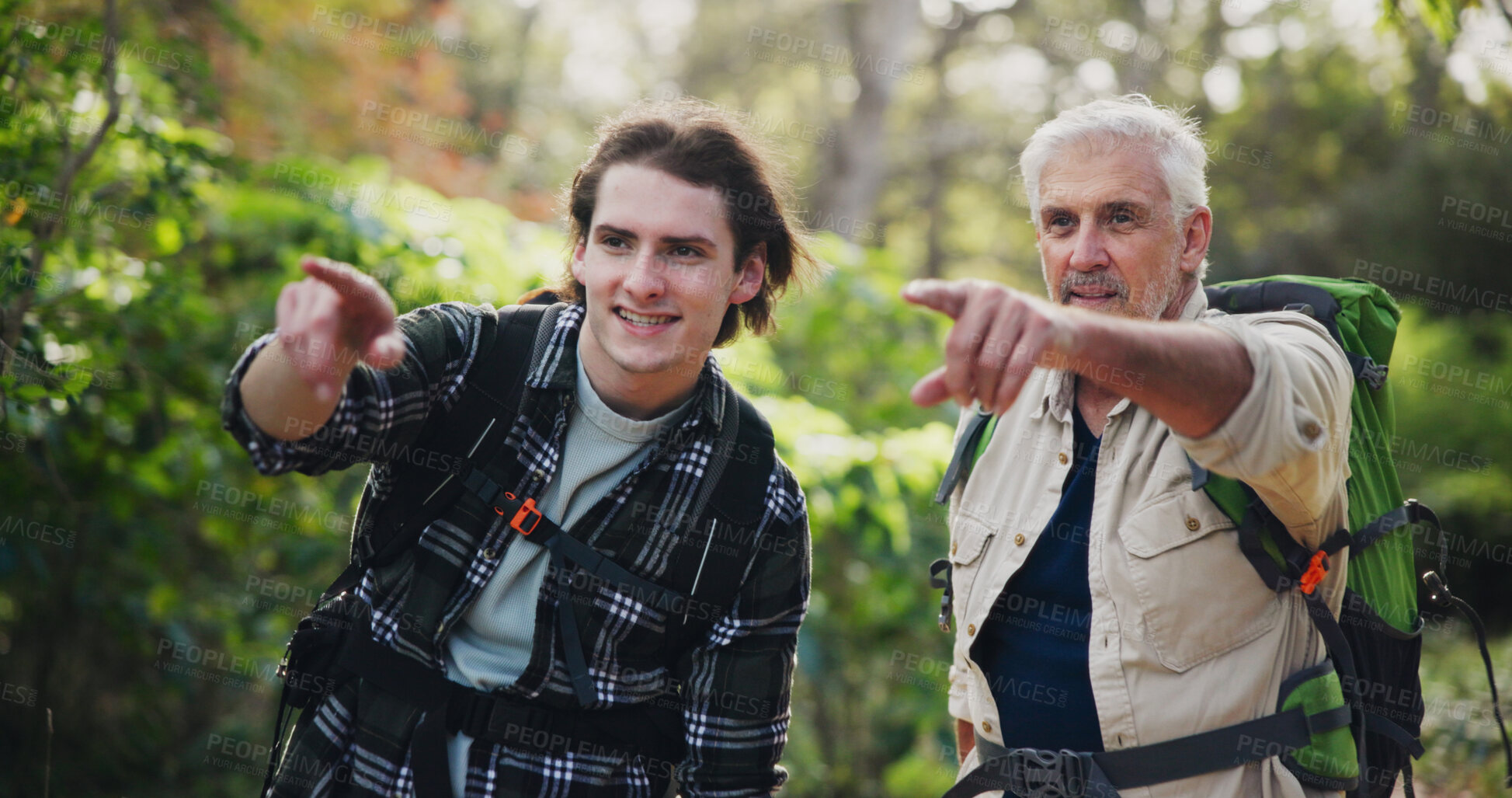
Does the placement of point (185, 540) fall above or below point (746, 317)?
below

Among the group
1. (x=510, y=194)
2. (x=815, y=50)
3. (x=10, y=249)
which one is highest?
(x=815, y=50)

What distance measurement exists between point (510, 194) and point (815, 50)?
5043 mm

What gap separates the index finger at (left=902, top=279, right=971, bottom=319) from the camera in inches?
56.3

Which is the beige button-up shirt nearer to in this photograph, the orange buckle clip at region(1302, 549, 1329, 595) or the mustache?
the orange buckle clip at region(1302, 549, 1329, 595)

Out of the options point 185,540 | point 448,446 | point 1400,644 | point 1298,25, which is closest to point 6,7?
point 448,446

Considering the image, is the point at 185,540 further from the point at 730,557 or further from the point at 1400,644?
the point at 1400,644

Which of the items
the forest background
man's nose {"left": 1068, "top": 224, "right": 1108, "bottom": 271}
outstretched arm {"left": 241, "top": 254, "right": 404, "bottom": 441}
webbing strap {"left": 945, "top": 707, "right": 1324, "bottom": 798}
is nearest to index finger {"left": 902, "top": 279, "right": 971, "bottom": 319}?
→ outstretched arm {"left": 241, "top": 254, "right": 404, "bottom": 441}

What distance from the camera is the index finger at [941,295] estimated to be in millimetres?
1431

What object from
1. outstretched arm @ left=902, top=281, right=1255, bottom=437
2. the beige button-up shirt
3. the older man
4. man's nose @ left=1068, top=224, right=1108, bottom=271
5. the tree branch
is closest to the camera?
outstretched arm @ left=902, top=281, right=1255, bottom=437

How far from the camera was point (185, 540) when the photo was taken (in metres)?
5.55

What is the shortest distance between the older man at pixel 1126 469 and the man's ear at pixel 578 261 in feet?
3.54

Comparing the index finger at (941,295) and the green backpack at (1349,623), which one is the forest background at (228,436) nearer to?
the green backpack at (1349,623)

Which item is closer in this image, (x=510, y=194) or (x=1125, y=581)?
(x=1125, y=581)

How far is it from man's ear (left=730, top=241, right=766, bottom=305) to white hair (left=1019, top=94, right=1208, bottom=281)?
0.70 meters
